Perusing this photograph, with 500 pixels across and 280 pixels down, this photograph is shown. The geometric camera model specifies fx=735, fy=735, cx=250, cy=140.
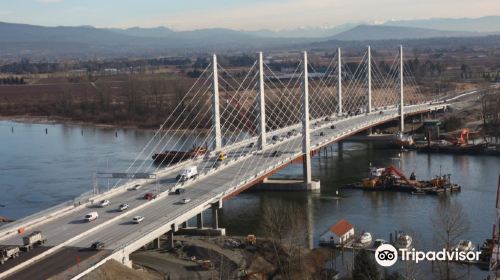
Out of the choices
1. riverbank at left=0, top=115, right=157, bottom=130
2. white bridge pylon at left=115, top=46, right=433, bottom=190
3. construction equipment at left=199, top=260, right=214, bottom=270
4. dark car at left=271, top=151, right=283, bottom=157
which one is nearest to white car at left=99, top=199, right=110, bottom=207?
construction equipment at left=199, top=260, right=214, bottom=270

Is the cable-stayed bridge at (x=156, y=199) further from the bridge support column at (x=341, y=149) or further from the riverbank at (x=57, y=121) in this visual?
the riverbank at (x=57, y=121)

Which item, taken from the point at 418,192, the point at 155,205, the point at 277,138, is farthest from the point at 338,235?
the point at 277,138

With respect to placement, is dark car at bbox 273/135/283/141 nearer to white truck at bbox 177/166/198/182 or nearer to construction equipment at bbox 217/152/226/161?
construction equipment at bbox 217/152/226/161

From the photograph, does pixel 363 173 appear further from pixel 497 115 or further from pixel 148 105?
pixel 148 105

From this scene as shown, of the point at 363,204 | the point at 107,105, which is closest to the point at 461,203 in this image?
the point at 363,204

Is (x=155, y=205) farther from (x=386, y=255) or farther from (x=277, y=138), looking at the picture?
(x=277, y=138)

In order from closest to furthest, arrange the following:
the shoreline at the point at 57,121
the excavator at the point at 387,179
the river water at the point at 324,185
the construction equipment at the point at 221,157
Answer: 1. the river water at the point at 324,185
2. the construction equipment at the point at 221,157
3. the excavator at the point at 387,179
4. the shoreline at the point at 57,121

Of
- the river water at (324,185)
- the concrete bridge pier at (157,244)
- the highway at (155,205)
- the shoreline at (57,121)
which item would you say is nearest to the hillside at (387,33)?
the shoreline at (57,121)
